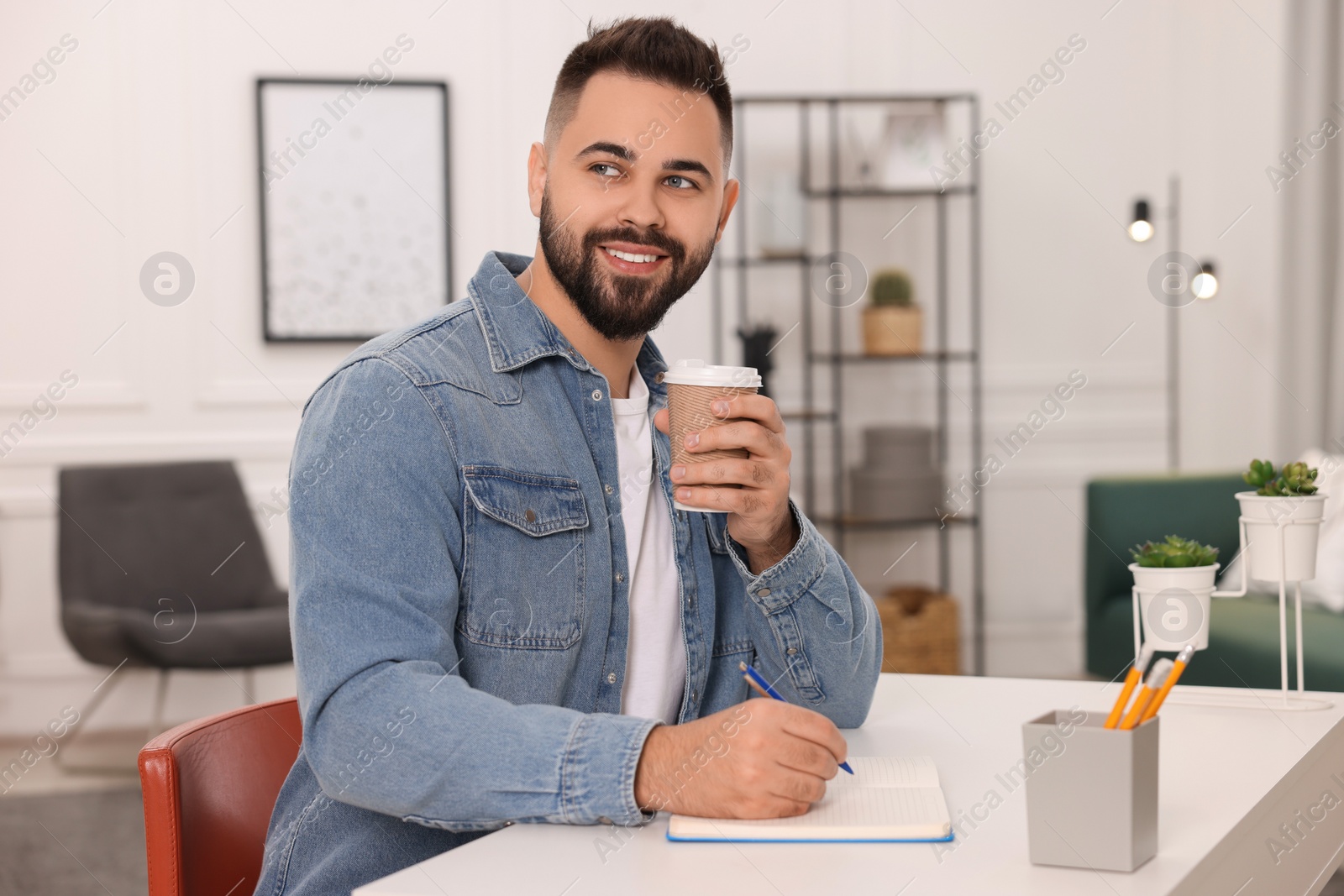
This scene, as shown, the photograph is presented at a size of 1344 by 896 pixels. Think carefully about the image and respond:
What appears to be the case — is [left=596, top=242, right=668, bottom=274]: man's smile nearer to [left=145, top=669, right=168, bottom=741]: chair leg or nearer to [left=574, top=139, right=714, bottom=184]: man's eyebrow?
[left=574, top=139, right=714, bottom=184]: man's eyebrow

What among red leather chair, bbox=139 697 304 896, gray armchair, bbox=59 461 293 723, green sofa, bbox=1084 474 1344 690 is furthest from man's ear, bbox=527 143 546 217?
green sofa, bbox=1084 474 1344 690

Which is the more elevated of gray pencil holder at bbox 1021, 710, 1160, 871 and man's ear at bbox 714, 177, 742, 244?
man's ear at bbox 714, 177, 742, 244

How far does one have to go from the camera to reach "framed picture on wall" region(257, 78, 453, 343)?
3.95 metres

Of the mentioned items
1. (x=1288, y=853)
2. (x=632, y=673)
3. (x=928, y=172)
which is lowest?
(x=1288, y=853)

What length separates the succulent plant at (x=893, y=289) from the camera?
413 cm

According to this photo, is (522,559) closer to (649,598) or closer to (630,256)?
(649,598)

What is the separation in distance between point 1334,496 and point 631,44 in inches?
Result: 107

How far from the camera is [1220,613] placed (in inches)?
126

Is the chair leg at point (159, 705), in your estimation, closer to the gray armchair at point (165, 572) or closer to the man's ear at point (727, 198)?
the gray armchair at point (165, 572)

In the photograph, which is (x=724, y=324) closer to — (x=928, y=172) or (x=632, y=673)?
(x=928, y=172)

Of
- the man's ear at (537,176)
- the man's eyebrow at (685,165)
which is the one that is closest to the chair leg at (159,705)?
the man's ear at (537,176)

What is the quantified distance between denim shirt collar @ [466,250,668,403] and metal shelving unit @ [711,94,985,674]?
282cm

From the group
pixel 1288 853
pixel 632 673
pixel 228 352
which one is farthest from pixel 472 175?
pixel 1288 853

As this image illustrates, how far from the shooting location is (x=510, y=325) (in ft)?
4.34
